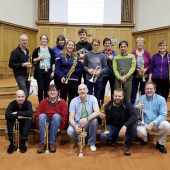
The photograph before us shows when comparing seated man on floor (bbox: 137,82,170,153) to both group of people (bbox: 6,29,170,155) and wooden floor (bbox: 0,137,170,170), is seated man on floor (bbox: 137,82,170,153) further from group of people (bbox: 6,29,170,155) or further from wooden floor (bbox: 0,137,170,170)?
wooden floor (bbox: 0,137,170,170)

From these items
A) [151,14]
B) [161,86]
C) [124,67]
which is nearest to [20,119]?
[124,67]

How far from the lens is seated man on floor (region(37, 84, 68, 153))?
181 inches

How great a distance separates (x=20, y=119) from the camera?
4.66m

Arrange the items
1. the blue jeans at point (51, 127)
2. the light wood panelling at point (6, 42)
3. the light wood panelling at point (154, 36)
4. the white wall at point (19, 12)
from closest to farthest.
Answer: the blue jeans at point (51, 127) < the light wood panelling at point (6, 42) < the light wood panelling at point (154, 36) < the white wall at point (19, 12)

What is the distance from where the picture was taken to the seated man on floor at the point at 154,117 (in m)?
4.63

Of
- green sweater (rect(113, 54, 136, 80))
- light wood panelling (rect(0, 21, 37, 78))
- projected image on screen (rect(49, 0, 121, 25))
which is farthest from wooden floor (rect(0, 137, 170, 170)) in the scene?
projected image on screen (rect(49, 0, 121, 25))

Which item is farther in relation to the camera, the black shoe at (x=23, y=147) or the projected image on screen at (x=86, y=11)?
the projected image on screen at (x=86, y=11)

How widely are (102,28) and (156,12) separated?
1560 millimetres

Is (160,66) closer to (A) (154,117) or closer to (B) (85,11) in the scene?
(A) (154,117)

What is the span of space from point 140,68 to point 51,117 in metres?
1.46

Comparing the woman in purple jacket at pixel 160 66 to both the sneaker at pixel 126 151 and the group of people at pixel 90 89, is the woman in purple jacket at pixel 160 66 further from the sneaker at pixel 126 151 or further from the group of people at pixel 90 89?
the sneaker at pixel 126 151

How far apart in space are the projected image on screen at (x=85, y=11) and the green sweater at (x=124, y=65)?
5225mm

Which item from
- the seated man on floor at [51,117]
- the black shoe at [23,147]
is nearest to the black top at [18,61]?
the seated man on floor at [51,117]

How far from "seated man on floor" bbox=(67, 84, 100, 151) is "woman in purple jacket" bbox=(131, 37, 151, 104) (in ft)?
2.59
